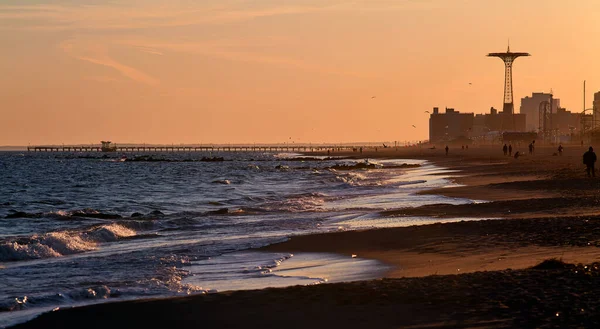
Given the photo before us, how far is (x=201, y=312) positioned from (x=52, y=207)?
30.6 metres

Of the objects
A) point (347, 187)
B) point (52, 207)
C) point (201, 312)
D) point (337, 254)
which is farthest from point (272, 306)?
point (347, 187)

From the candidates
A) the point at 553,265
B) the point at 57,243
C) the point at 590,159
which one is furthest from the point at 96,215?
the point at 553,265

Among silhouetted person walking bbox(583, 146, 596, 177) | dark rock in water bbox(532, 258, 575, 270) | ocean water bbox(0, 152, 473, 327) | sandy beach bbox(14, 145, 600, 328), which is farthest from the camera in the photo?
silhouetted person walking bbox(583, 146, 596, 177)

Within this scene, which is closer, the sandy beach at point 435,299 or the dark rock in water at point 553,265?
the sandy beach at point 435,299

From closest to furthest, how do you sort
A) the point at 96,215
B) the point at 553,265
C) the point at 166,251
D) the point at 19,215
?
1. the point at 553,265
2. the point at 166,251
3. the point at 96,215
4. the point at 19,215

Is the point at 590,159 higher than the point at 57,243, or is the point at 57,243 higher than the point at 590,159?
the point at 590,159

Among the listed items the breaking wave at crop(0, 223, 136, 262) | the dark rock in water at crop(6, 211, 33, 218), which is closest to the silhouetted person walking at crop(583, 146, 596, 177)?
the breaking wave at crop(0, 223, 136, 262)

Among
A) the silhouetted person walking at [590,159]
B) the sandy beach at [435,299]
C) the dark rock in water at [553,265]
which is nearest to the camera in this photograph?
the sandy beach at [435,299]

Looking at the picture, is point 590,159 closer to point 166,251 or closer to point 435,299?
point 166,251

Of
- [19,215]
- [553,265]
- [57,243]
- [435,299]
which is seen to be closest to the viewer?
[435,299]

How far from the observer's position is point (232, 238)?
22.5 m

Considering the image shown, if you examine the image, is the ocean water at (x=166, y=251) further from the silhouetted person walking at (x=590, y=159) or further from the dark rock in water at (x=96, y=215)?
the silhouetted person walking at (x=590, y=159)

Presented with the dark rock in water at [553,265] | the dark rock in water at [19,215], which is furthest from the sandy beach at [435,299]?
the dark rock in water at [19,215]

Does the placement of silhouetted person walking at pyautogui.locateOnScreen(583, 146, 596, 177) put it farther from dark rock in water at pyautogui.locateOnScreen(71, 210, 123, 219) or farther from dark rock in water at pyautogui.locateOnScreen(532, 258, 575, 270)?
dark rock in water at pyautogui.locateOnScreen(532, 258, 575, 270)
